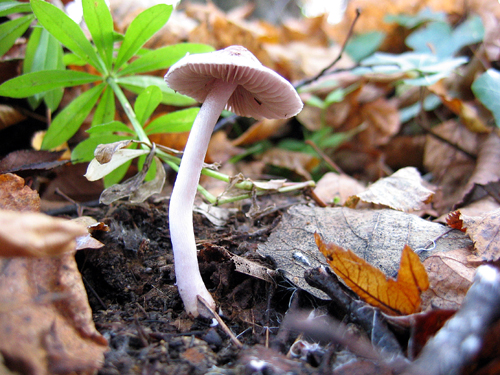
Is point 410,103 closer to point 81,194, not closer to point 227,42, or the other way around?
point 227,42

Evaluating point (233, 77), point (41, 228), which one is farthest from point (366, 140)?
point (41, 228)

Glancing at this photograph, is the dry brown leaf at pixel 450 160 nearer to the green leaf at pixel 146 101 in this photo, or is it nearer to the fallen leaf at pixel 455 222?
the fallen leaf at pixel 455 222

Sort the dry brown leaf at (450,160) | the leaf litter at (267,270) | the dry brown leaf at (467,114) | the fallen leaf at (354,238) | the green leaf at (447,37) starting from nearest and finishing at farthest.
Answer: the leaf litter at (267,270) → the fallen leaf at (354,238) → the dry brown leaf at (450,160) → the dry brown leaf at (467,114) → the green leaf at (447,37)

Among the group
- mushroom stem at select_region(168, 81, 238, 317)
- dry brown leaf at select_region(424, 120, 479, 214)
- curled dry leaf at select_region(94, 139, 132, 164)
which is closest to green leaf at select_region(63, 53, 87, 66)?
curled dry leaf at select_region(94, 139, 132, 164)

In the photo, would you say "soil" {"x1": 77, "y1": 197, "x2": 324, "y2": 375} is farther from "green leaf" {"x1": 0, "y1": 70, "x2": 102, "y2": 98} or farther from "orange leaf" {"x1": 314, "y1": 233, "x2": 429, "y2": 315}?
"green leaf" {"x1": 0, "y1": 70, "x2": 102, "y2": 98}

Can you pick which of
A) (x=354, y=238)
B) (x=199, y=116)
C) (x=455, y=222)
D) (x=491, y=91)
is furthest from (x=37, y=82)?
(x=491, y=91)

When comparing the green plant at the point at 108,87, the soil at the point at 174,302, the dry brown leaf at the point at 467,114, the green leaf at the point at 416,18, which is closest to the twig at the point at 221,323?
the soil at the point at 174,302
